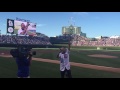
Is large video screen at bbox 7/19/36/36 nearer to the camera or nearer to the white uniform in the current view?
the camera

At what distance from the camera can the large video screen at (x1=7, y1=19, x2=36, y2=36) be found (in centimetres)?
1026

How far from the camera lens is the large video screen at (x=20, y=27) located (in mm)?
10261

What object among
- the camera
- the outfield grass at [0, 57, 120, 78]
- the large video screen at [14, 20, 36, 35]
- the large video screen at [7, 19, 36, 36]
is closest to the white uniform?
the outfield grass at [0, 57, 120, 78]

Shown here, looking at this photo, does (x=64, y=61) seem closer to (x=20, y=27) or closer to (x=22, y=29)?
(x=20, y=27)

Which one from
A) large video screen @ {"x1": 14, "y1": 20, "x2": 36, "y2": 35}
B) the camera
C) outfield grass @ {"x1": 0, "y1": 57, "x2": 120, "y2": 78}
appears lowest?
outfield grass @ {"x1": 0, "y1": 57, "x2": 120, "y2": 78}

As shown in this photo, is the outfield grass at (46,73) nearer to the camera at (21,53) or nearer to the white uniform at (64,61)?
the white uniform at (64,61)

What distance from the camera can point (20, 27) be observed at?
37.6ft

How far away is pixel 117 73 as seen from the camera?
11.3 meters

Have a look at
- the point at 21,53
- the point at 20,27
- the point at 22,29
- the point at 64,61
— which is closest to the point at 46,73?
the point at 64,61
